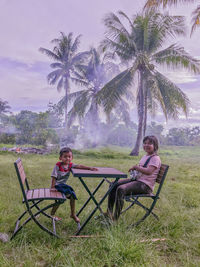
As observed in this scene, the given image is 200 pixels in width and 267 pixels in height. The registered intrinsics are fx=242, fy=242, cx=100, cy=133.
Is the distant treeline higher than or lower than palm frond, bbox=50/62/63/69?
lower

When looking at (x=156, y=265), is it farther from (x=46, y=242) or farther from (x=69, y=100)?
(x=69, y=100)

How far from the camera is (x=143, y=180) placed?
347cm

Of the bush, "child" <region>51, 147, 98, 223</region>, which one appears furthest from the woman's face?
the bush

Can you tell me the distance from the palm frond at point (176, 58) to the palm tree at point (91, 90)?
250 inches

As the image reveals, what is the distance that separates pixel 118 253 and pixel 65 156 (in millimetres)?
1398

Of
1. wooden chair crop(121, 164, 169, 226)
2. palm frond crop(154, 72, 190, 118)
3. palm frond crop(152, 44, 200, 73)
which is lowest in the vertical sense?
wooden chair crop(121, 164, 169, 226)

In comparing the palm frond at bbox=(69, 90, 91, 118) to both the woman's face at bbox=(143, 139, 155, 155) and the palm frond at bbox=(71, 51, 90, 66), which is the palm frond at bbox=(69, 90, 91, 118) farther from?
the woman's face at bbox=(143, 139, 155, 155)

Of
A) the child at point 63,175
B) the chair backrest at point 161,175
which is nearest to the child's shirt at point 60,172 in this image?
the child at point 63,175

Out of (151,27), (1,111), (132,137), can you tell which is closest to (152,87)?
(151,27)

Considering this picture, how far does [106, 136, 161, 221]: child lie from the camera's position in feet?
10.9

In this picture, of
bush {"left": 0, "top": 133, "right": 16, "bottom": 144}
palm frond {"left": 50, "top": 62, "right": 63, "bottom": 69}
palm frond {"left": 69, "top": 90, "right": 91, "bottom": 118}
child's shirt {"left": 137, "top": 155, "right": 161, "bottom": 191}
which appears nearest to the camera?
child's shirt {"left": 137, "top": 155, "right": 161, "bottom": 191}

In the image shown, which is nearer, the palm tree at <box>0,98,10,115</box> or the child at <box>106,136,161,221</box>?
the child at <box>106,136,161,221</box>

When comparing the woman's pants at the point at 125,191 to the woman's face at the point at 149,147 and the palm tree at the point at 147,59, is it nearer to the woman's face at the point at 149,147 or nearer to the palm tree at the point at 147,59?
the woman's face at the point at 149,147

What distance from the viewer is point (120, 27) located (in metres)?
16.7
